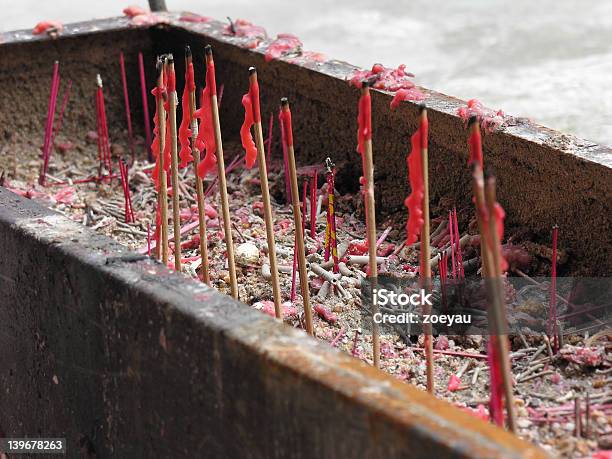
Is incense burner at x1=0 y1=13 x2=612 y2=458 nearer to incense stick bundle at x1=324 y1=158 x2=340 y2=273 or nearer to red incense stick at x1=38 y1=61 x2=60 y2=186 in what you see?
incense stick bundle at x1=324 y1=158 x2=340 y2=273

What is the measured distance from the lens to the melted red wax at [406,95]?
12.5ft

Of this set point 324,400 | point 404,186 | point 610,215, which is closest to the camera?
point 324,400

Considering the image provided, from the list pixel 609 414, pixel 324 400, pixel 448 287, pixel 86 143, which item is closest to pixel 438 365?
pixel 448 287

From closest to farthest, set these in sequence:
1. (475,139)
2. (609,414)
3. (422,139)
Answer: (475,139), (422,139), (609,414)

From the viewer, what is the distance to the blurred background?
5.77m

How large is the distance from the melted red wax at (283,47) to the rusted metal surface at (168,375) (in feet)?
5.57

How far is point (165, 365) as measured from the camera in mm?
2363

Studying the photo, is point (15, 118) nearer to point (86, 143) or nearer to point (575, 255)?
point (86, 143)

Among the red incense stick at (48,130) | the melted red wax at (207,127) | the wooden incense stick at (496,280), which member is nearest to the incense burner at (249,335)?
the wooden incense stick at (496,280)

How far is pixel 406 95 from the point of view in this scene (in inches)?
150

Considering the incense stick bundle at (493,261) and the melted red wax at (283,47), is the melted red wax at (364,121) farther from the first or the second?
the melted red wax at (283,47)

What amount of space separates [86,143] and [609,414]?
3.26m

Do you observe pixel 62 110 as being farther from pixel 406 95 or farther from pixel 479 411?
pixel 479 411

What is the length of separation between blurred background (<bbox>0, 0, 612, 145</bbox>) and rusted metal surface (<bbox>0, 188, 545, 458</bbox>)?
293cm
